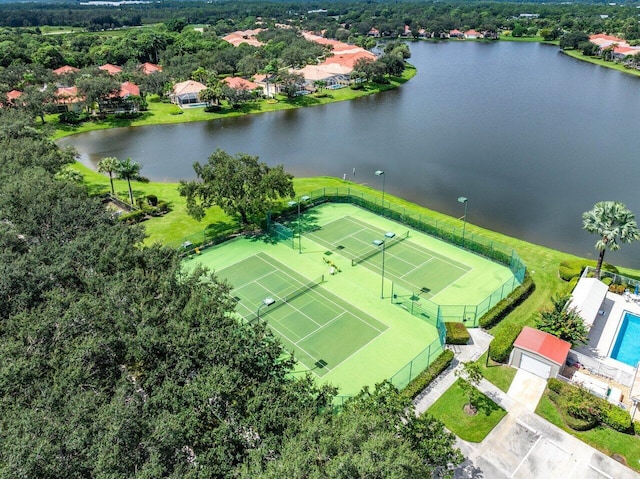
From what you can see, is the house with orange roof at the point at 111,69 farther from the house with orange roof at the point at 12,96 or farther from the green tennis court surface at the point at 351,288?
the green tennis court surface at the point at 351,288

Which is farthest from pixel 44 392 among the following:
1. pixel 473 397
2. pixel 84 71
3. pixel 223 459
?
pixel 84 71

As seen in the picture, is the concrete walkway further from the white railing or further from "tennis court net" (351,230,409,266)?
"tennis court net" (351,230,409,266)

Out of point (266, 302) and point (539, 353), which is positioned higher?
point (539, 353)

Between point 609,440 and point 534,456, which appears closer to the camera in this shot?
point 534,456

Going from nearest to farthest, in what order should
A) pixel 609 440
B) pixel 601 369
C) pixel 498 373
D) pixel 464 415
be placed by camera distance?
pixel 609 440
pixel 464 415
pixel 601 369
pixel 498 373

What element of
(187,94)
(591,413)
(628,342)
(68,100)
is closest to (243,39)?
(187,94)

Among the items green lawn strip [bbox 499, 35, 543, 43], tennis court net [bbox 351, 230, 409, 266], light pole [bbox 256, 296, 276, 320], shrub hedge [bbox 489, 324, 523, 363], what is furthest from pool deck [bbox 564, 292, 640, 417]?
green lawn strip [bbox 499, 35, 543, 43]

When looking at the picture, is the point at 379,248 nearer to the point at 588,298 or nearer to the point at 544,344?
the point at 588,298
